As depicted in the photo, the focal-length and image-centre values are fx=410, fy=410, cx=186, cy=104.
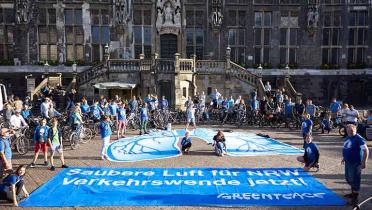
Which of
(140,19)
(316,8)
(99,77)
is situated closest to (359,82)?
(316,8)

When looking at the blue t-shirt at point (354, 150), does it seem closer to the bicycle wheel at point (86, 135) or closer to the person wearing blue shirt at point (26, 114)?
the bicycle wheel at point (86, 135)

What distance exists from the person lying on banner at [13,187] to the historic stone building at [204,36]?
22494 mm

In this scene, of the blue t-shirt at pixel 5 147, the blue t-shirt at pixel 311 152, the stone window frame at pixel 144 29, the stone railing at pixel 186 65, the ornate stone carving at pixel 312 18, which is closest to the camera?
the blue t-shirt at pixel 5 147

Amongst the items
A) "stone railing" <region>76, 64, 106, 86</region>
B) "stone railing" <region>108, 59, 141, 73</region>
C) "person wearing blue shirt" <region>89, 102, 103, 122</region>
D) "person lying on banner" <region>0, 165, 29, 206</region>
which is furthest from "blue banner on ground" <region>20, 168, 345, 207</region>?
"stone railing" <region>76, 64, 106, 86</region>

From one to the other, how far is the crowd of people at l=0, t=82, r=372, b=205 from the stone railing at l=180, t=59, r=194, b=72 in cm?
257

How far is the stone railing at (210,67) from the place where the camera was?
2922 centimetres

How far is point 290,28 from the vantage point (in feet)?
110

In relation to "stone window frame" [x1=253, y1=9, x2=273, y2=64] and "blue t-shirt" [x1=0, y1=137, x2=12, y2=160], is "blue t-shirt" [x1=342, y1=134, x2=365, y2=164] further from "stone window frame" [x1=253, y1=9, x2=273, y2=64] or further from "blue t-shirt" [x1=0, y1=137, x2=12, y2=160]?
"stone window frame" [x1=253, y1=9, x2=273, y2=64]

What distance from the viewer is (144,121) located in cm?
2036

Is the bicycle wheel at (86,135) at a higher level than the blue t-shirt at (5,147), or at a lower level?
lower

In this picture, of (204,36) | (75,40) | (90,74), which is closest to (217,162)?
(90,74)

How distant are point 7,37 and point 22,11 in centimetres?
260

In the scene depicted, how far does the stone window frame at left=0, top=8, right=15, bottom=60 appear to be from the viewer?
3231cm

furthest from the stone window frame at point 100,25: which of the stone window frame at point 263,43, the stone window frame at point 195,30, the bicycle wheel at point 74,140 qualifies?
the bicycle wheel at point 74,140
